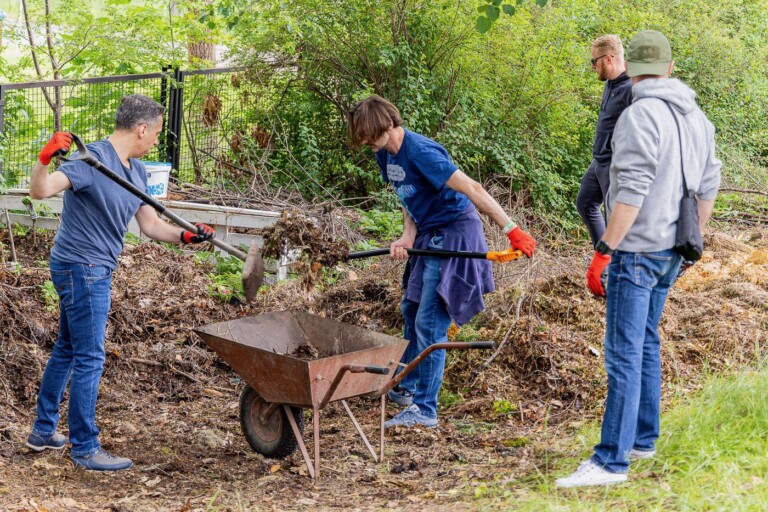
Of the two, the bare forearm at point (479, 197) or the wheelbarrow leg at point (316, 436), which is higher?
the bare forearm at point (479, 197)

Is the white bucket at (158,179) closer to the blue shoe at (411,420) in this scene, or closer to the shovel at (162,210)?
the shovel at (162,210)

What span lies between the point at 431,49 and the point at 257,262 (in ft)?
17.6

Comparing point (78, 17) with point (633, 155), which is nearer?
point (633, 155)

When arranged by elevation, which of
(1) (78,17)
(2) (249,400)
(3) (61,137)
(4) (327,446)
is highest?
(1) (78,17)

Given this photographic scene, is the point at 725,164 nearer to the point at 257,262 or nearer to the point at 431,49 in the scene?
the point at 431,49

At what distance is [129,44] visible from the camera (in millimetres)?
9820

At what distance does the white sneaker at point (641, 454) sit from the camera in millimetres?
3951

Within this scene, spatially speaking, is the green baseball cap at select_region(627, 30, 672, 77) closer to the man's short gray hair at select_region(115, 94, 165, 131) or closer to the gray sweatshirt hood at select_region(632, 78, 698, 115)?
the gray sweatshirt hood at select_region(632, 78, 698, 115)

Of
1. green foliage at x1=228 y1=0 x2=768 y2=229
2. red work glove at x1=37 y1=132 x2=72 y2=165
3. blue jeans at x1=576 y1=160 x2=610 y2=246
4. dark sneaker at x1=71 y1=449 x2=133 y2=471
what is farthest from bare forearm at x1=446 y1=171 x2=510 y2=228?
green foliage at x1=228 y1=0 x2=768 y2=229

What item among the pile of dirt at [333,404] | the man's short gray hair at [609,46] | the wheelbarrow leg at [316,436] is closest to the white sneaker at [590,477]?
the pile of dirt at [333,404]

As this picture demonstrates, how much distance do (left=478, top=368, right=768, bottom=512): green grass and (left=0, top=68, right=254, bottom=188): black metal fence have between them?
6.12m

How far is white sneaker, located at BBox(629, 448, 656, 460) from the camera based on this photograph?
13.0 ft

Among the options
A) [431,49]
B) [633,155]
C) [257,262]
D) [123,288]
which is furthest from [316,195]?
[633,155]

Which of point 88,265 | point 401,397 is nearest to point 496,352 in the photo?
point 401,397
